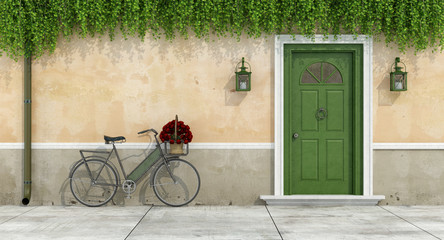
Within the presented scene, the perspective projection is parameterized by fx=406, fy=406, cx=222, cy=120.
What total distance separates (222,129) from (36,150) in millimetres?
2915

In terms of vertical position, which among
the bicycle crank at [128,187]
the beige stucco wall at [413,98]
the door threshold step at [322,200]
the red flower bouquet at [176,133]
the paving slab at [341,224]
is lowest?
the paving slab at [341,224]

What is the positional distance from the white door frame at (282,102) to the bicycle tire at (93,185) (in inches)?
101

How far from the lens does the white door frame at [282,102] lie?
6324mm

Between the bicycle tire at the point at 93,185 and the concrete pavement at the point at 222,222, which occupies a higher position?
the bicycle tire at the point at 93,185

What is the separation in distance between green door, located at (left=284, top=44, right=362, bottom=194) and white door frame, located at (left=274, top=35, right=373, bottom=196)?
18cm

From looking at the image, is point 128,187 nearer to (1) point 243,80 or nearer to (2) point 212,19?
(1) point 243,80

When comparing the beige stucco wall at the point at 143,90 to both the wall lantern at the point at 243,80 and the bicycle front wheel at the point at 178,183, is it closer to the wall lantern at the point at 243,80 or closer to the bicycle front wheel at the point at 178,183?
the wall lantern at the point at 243,80

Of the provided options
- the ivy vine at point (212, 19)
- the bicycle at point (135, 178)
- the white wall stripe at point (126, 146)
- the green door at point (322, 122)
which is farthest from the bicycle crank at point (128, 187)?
the green door at point (322, 122)

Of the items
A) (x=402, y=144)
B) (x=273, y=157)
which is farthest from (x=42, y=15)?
(x=402, y=144)

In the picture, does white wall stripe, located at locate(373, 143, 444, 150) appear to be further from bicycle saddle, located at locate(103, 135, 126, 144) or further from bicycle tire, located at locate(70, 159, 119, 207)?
bicycle tire, located at locate(70, 159, 119, 207)

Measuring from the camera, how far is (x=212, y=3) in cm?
601

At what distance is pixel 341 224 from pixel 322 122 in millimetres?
1857

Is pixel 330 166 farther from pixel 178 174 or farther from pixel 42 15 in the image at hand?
pixel 42 15

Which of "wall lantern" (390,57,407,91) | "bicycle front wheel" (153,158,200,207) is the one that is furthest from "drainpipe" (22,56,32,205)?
"wall lantern" (390,57,407,91)
